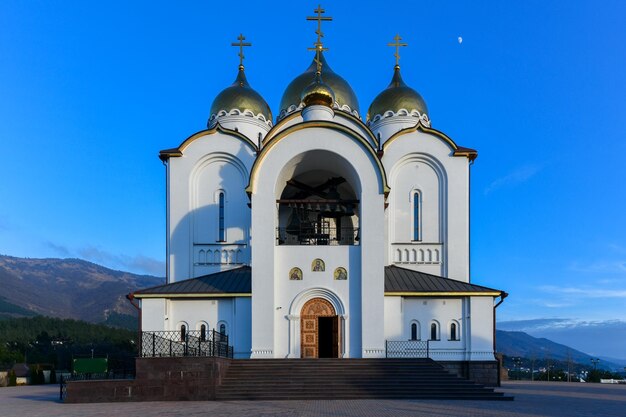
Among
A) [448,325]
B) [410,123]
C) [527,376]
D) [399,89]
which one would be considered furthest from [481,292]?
[527,376]

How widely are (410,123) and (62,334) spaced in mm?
49816

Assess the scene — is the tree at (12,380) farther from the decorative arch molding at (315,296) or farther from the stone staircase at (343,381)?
the decorative arch molding at (315,296)

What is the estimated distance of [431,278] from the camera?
23000 mm

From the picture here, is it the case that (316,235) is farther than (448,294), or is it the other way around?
(316,235)

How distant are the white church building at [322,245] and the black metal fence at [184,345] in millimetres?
527

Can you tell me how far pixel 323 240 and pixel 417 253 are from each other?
4.00 meters

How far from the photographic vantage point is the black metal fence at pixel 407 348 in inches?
841

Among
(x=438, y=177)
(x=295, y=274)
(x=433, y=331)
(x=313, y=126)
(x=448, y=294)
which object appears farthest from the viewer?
(x=438, y=177)

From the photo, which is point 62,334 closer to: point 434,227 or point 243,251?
point 243,251

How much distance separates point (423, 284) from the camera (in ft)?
73.4

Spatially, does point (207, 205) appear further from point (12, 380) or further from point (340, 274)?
point (12, 380)

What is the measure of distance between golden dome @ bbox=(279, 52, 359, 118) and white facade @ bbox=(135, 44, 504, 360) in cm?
384

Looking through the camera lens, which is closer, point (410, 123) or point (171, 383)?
point (171, 383)

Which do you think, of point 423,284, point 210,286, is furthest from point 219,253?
point 423,284
